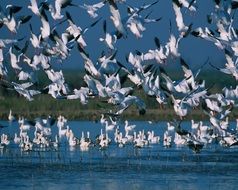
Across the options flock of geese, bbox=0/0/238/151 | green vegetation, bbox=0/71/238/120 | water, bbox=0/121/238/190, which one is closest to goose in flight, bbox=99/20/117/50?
flock of geese, bbox=0/0/238/151

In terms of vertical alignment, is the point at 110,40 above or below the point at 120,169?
above

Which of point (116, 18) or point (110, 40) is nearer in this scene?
point (116, 18)

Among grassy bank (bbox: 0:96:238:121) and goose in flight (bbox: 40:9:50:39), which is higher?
grassy bank (bbox: 0:96:238:121)

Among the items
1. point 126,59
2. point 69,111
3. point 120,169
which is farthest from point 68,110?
point 126,59

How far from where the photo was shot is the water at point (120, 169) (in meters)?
25.4

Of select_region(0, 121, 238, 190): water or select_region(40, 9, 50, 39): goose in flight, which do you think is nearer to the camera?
select_region(40, 9, 50, 39): goose in flight

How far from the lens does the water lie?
25391 mm

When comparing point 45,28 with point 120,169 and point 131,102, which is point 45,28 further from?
point 120,169

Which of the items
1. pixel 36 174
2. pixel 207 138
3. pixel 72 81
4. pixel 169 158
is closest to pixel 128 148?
pixel 169 158

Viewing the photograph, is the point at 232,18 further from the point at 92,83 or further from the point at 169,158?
the point at 169,158

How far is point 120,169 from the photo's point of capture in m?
29.3

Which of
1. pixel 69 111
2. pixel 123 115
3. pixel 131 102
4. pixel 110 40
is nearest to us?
pixel 110 40

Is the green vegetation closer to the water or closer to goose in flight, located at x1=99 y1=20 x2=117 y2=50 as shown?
the water

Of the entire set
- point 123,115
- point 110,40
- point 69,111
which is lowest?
point 110,40
